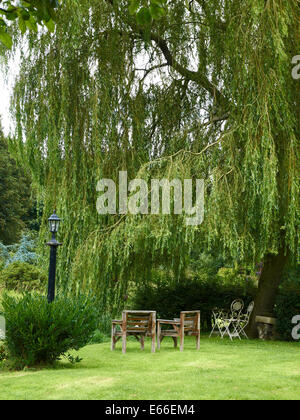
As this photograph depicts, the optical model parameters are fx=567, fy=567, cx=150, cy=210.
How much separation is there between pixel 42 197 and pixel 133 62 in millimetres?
3349

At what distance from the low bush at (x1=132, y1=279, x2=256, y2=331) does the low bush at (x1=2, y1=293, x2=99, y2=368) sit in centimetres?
626

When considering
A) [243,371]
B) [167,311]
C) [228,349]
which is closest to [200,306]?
[167,311]

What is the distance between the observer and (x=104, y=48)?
11.3 meters

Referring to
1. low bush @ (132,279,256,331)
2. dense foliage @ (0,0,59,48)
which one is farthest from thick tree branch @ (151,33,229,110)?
dense foliage @ (0,0,59,48)

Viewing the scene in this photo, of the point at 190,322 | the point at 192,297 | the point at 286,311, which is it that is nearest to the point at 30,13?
the point at 190,322

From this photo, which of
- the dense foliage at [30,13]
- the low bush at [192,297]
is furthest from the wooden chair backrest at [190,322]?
the dense foliage at [30,13]

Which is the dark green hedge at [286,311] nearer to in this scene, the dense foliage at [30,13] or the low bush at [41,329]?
the low bush at [41,329]

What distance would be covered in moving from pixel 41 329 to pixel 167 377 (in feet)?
6.26

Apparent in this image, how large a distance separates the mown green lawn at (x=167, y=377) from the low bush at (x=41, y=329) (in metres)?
0.32

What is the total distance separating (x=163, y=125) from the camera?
1206cm

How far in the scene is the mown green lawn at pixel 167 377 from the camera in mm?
5977

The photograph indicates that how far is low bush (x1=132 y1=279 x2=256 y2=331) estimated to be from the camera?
1435 centimetres

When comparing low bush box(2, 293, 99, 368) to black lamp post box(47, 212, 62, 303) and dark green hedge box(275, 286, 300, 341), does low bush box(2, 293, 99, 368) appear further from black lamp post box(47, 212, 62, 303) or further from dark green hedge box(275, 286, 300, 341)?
dark green hedge box(275, 286, 300, 341)

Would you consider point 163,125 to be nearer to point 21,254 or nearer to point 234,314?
point 234,314
